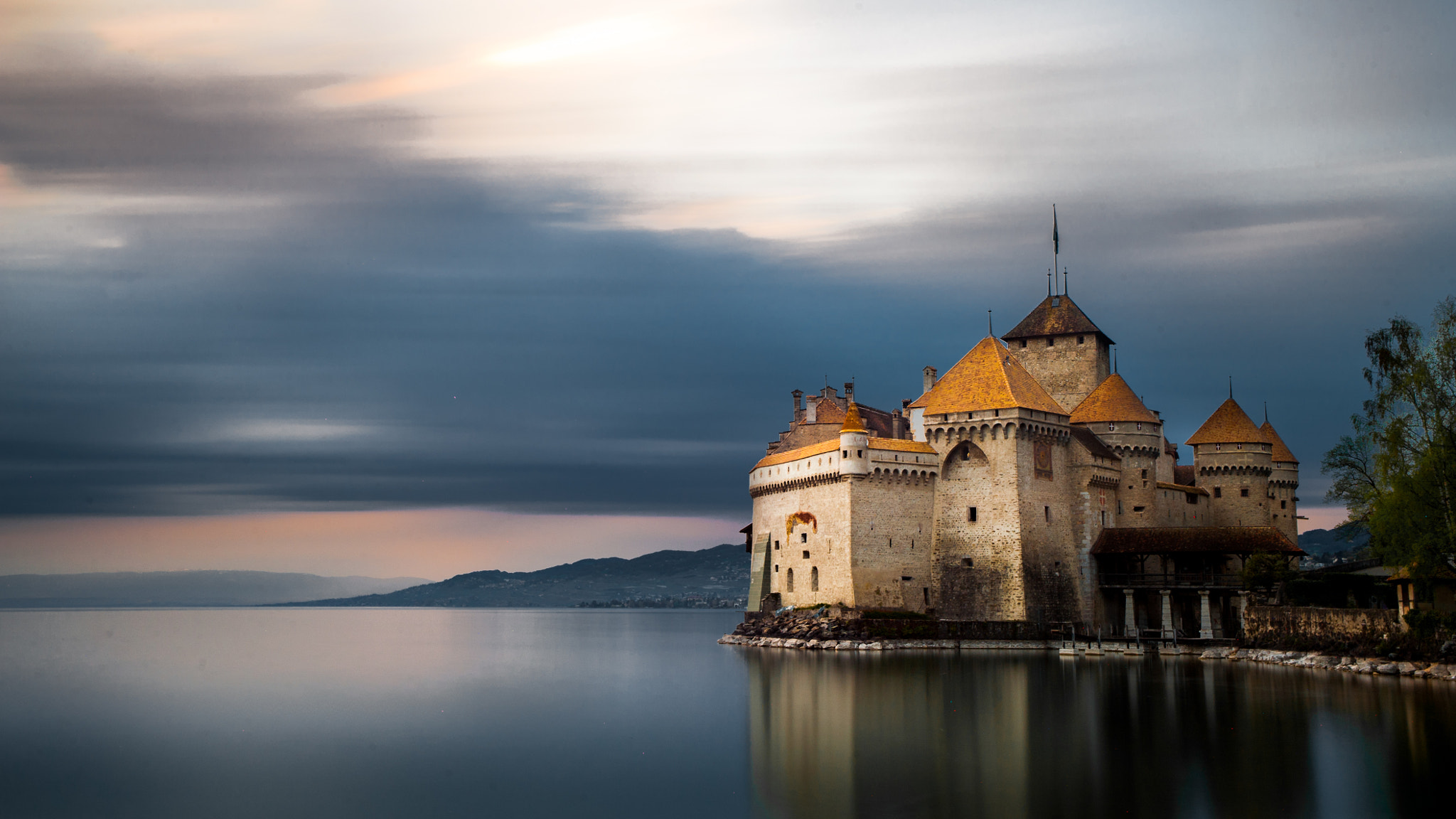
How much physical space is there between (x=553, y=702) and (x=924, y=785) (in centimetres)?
1893

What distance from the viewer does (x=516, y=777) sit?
24.2 m

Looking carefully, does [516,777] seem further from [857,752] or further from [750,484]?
[750,484]

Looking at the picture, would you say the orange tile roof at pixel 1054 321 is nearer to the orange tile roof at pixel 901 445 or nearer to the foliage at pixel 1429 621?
the orange tile roof at pixel 901 445

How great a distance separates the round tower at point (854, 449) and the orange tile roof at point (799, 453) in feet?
3.75

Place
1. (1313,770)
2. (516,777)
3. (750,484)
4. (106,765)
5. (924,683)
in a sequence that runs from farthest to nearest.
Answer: (750,484) < (924,683) < (106,765) < (516,777) < (1313,770)

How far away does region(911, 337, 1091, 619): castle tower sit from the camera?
169 feet

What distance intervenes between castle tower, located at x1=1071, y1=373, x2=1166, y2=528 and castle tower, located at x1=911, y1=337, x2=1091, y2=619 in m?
3.52

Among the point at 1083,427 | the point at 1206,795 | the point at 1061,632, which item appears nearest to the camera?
the point at 1206,795

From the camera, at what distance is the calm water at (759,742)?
21.0m

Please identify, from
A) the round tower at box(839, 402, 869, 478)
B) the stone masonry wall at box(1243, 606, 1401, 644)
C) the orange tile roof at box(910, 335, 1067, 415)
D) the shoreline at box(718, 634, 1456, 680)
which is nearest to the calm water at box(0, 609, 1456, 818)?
the shoreline at box(718, 634, 1456, 680)

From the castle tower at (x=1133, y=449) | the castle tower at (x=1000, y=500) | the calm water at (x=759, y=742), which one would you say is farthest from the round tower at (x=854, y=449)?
the castle tower at (x=1133, y=449)

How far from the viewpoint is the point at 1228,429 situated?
58844 mm

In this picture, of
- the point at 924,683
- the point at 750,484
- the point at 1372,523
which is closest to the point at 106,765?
the point at 924,683

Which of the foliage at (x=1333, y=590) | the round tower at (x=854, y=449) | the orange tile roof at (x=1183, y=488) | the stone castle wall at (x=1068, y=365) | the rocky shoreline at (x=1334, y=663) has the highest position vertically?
the stone castle wall at (x=1068, y=365)
